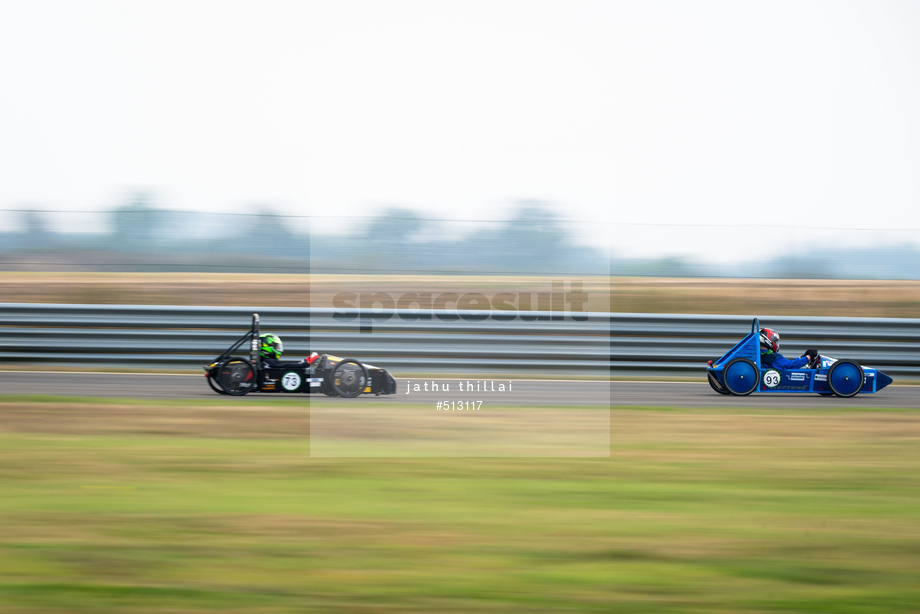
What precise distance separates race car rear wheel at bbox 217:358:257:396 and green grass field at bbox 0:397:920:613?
2.21m

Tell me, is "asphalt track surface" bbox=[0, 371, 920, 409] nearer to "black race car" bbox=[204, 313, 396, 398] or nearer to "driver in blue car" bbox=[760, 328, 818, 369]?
"black race car" bbox=[204, 313, 396, 398]

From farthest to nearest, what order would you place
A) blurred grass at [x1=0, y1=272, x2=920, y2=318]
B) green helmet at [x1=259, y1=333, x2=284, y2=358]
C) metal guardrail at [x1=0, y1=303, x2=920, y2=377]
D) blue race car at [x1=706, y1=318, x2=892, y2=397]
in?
blurred grass at [x1=0, y1=272, x2=920, y2=318], metal guardrail at [x1=0, y1=303, x2=920, y2=377], blue race car at [x1=706, y1=318, x2=892, y2=397], green helmet at [x1=259, y1=333, x2=284, y2=358]

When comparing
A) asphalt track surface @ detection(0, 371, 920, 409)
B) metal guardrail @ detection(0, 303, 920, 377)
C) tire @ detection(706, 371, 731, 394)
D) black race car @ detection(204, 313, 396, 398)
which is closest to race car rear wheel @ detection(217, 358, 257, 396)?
black race car @ detection(204, 313, 396, 398)

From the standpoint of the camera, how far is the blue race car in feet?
34.7

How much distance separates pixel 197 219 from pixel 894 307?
1255 centimetres

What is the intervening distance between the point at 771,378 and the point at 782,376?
144 millimetres

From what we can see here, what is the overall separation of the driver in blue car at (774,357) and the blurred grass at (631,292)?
3982 millimetres

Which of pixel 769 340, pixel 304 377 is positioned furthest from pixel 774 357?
pixel 304 377

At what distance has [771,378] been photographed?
10609mm

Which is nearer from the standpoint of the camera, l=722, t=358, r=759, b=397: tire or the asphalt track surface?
the asphalt track surface

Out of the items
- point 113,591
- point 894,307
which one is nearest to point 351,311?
point 113,591

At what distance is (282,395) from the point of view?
10070 mm

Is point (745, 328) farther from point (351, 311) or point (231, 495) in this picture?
point (231, 495)

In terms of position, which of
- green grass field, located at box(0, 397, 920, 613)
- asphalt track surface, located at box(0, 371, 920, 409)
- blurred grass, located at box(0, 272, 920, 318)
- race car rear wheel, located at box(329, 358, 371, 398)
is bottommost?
green grass field, located at box(0, 397, 920, 613)
